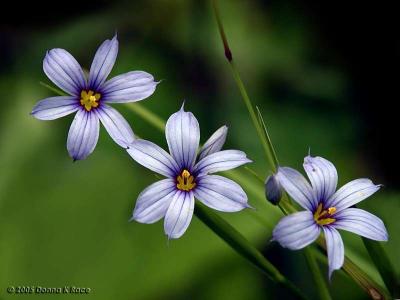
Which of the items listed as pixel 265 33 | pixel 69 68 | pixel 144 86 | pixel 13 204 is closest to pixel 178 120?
pixel 144 86

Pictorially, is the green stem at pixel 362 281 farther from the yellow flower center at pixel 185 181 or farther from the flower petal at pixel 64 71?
the flower petal at pixel 64 71

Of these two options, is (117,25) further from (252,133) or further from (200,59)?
(252,133)

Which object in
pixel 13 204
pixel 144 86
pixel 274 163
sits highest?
pixel 144 86

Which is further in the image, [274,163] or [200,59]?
[200,59]

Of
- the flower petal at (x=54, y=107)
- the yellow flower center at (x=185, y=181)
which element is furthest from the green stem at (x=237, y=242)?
the flower petal at (x=54, y=107)

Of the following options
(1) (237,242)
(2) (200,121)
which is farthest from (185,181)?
(2) (200,121)
